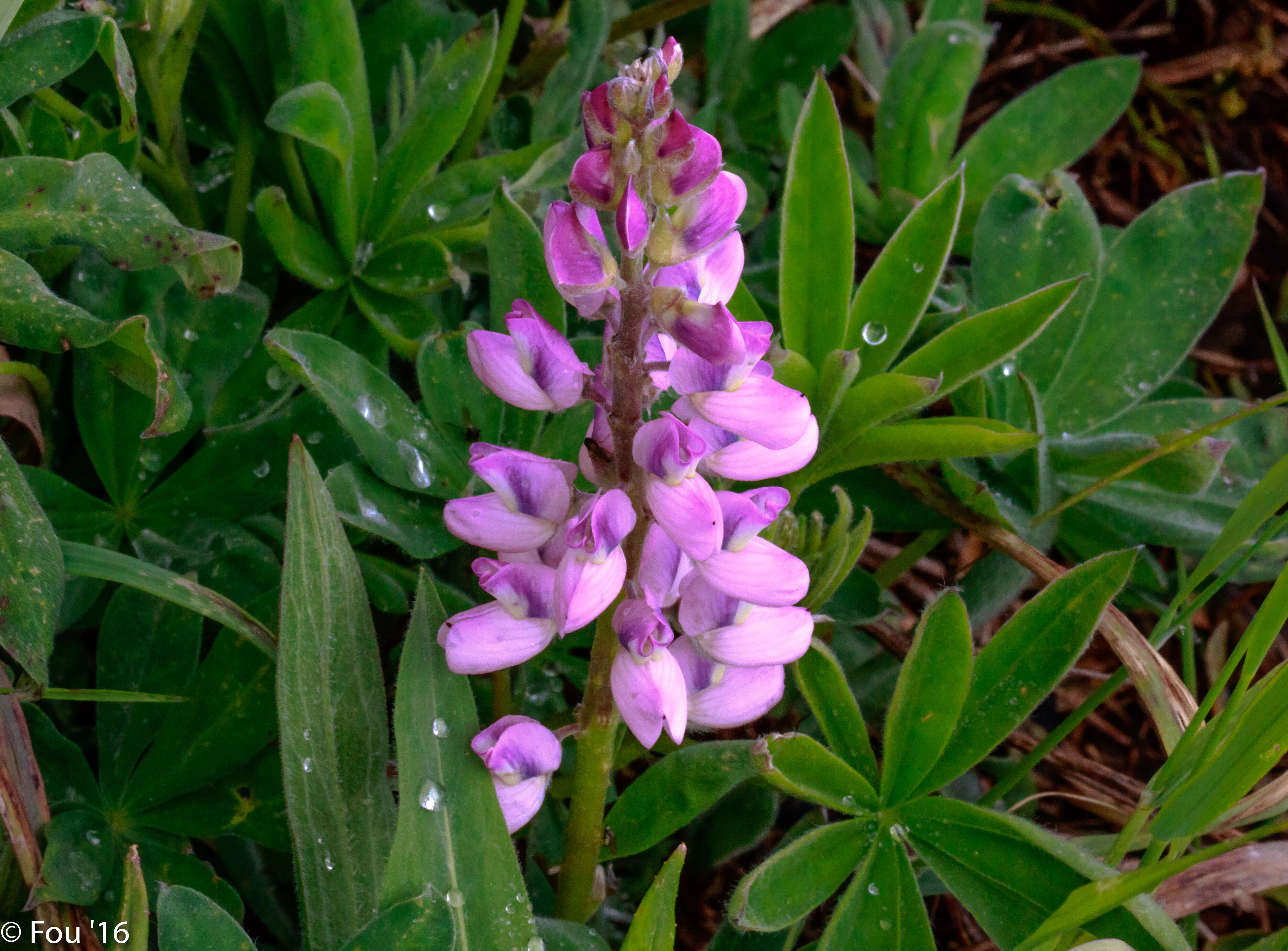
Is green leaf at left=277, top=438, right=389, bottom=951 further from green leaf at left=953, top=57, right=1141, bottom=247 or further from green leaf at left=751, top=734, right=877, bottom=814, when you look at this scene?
green leaf at left=953, top=57, right=1141, bottom=247

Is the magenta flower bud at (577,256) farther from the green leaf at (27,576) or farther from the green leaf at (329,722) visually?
the green leaf at (27,576)

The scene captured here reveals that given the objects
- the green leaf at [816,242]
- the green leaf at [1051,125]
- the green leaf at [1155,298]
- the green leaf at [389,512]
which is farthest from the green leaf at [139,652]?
the green leaf at [1051,125]

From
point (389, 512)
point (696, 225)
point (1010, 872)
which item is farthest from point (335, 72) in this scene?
point (1010, 872)

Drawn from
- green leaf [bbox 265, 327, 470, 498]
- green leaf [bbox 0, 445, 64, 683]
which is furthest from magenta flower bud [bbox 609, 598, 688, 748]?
green leaf [bbox 0, 445, 64, 683]

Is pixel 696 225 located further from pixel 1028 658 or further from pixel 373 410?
pixel 1028 658

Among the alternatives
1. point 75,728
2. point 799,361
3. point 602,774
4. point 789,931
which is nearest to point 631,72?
point 799,361
